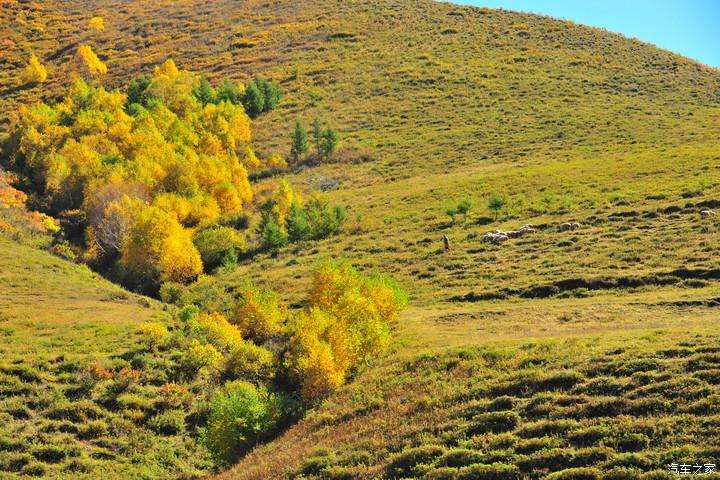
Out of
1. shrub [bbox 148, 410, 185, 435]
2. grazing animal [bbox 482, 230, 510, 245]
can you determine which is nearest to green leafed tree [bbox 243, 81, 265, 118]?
grazing animal [bbox 482, 230, 510, 245]

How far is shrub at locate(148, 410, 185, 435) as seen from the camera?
101 feet

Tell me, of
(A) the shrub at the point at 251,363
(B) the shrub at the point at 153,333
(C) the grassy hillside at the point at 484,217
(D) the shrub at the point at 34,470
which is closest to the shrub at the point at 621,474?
(C) the grassy hillside at the point at 484,217

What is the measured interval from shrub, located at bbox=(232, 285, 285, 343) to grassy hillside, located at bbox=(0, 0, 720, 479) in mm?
7439

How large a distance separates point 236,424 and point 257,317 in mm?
13505

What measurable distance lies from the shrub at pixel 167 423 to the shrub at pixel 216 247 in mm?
30065

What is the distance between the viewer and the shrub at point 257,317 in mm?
40031

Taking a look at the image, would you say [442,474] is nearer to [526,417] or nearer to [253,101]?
[526,417]

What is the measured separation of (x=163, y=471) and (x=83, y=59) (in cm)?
12086

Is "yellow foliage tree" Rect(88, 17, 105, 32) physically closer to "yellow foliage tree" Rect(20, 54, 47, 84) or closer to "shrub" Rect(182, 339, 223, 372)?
"yellow foliage tree" Rect(20, 54, 47, 84)

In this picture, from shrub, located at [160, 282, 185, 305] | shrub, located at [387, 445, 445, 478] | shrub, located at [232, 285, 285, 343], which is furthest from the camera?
shrub, located at [160, 282, 185, 305]

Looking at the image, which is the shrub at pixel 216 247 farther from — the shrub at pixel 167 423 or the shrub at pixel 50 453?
the shrub at pixel 50 453

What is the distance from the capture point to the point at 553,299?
3888 centimetres

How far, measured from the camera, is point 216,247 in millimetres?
61750

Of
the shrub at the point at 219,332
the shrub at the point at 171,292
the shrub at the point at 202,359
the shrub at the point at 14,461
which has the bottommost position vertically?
the shrub at the point at 171,292
